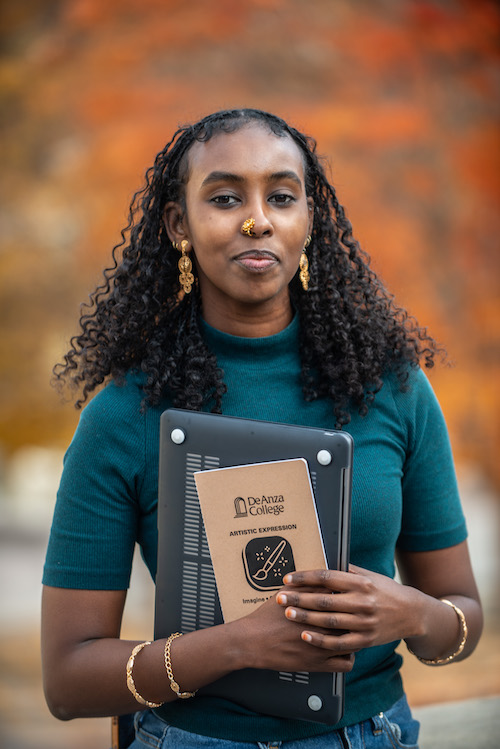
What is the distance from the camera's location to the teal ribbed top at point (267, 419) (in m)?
1.35

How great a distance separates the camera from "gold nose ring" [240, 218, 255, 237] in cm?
135

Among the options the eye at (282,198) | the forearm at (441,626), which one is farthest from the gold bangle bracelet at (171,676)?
the eye at (282,198)

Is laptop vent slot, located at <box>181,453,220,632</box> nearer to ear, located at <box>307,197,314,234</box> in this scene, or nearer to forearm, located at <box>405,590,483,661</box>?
forearm, located at <box>405,590,483,661</box>

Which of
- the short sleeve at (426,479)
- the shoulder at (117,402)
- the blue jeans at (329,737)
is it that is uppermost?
the shoulder at (117,402)

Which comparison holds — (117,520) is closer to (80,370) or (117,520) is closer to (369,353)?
(80,370)

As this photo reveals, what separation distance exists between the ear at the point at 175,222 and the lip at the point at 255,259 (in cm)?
18

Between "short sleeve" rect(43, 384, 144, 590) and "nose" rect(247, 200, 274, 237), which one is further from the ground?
"nose" rect(247, 200, 274, 237)

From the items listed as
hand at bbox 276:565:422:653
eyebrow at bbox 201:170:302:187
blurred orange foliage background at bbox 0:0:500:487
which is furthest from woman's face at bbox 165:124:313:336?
blurred orange foliage background at bbox 0:0:500:487

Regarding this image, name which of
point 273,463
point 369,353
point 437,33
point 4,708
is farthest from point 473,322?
point 273,463

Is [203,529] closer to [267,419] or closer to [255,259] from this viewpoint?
[267,419]

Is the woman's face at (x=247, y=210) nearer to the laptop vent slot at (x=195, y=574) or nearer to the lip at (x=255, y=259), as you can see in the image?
the lip at (x=255, y=259)

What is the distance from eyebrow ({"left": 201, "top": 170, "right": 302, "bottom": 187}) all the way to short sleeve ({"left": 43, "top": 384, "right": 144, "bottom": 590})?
0.43m

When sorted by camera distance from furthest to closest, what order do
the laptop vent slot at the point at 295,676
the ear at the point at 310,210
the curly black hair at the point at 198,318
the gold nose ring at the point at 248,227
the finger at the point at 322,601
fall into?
the ear at the point at 310,210 < the curly black hair at the point at 198,318 < the gold nose ring at the point at 248,227 < the laptop vent slot at the point at 295,676 < the finger at the point at 322,601

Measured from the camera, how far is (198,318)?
61.1 inches
